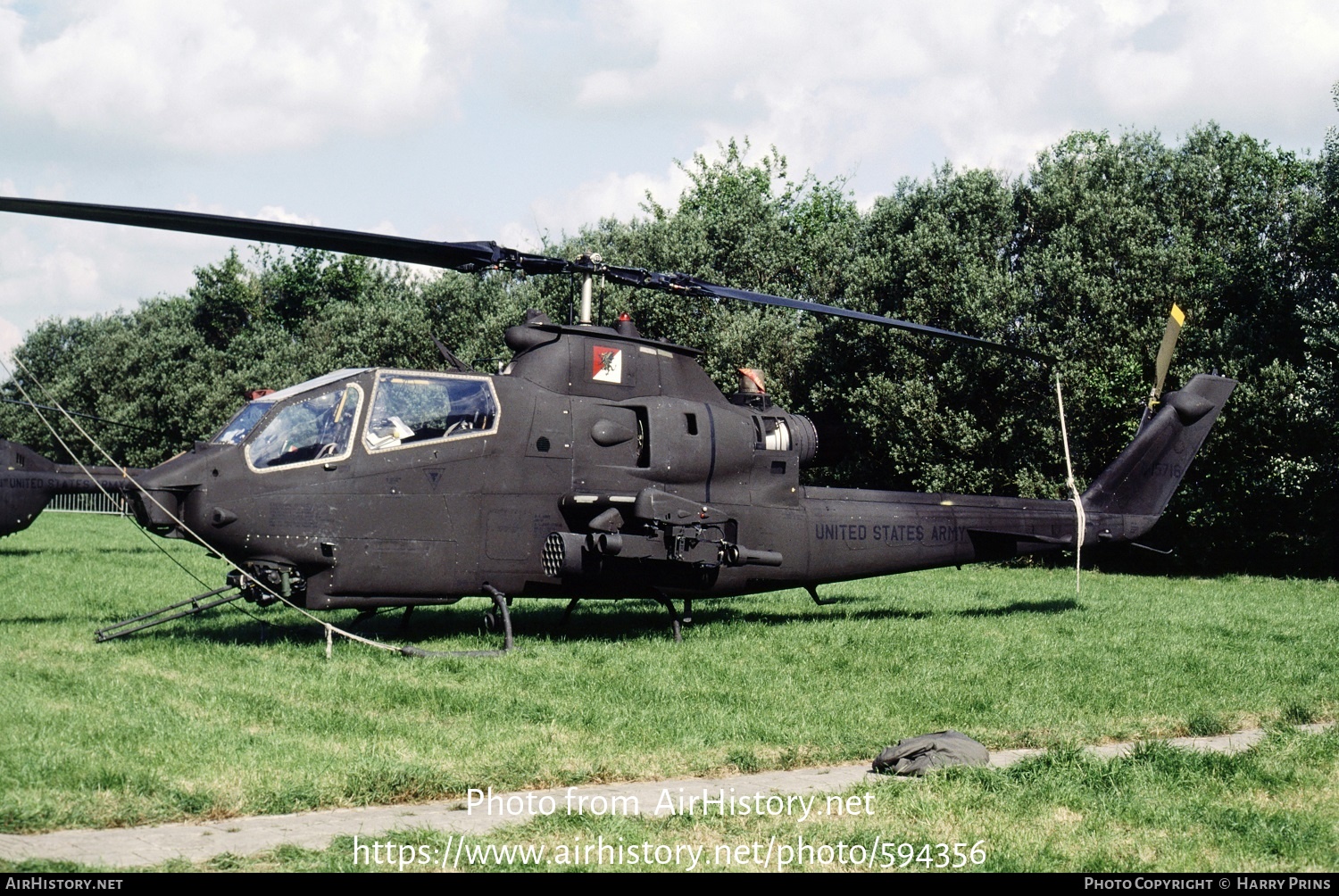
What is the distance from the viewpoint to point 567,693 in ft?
33.0

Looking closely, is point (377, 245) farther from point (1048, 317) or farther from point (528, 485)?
point (1048, 317)

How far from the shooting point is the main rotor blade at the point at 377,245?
9461 mm

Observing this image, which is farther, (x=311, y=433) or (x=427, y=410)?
(x=427, y=410)

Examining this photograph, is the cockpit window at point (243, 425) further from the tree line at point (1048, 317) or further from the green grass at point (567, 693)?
the tree line at point (1048, 317)

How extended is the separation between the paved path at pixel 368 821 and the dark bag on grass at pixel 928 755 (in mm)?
174

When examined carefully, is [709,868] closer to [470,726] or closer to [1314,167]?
[470,726]

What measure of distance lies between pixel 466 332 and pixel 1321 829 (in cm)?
3976

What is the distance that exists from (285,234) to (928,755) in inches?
282

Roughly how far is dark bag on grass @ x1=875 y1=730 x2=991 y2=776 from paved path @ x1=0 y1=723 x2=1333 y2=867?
0.57ft

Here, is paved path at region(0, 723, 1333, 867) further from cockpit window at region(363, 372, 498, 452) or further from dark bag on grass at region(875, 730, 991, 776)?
cockpit window at region(363, 372, 498, 452)

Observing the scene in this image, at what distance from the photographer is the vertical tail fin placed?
17.1m

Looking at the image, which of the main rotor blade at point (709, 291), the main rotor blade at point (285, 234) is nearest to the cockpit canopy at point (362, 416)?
the main rotor blade at point (285, 234)

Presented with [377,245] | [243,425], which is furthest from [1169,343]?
[243,425]

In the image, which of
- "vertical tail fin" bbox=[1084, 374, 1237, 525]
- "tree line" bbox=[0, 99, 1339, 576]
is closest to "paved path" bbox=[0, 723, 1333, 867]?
"vertical tail fin" bbox=[1084, 374, 1237, 525]
